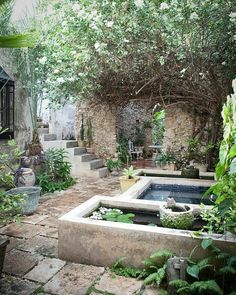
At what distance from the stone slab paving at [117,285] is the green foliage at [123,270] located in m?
0.06

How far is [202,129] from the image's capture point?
28.7 feet

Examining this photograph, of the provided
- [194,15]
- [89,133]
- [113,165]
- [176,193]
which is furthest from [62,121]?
[194,15]

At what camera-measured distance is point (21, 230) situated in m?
4.11

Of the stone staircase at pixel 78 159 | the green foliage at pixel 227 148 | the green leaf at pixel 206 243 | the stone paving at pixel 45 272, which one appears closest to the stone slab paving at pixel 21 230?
the stone paving at pixel 45 272

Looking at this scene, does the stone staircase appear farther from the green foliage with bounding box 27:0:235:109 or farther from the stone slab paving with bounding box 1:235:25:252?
the stone slab paving with bounding box 1:235:25:252

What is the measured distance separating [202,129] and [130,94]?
2636 mm

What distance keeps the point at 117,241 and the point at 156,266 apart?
1.63ft

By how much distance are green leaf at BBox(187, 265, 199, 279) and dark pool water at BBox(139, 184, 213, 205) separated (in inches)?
99.4

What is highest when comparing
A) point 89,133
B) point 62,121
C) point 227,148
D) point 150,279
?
point 62,121

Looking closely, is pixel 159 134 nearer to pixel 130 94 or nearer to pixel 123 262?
pixel 130 94

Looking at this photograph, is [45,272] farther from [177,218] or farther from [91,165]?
[91,165]

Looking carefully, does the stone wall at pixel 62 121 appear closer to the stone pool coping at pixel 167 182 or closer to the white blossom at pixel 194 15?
the stone pool coping at pixel 167 182

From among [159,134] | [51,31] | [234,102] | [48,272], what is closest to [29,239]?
[48,272]

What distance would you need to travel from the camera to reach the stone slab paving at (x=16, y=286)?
8.47 ft
